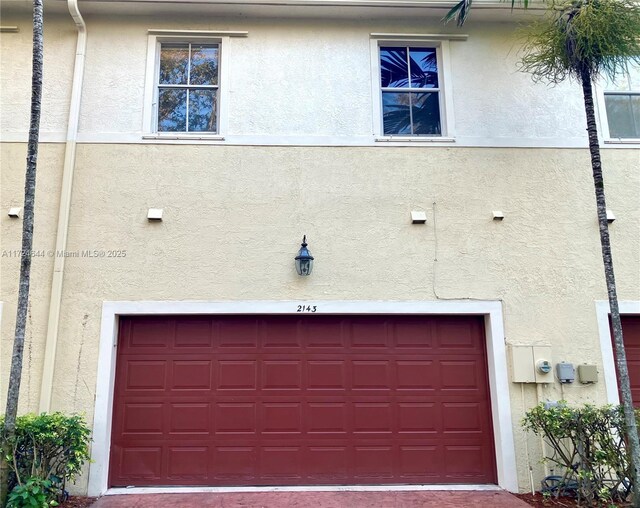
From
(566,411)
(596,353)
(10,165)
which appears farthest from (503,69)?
(10,165)

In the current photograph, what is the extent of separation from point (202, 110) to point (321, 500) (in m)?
5.24

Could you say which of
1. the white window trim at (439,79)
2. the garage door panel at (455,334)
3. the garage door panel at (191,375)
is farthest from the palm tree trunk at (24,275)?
the garage door panel at (455,334)

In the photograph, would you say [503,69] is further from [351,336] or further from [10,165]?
[10,165]

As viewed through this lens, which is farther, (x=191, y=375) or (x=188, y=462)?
(x=191, y=375)

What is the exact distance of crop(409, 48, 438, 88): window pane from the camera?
6.88 metres

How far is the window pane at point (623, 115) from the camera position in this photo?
674 cm

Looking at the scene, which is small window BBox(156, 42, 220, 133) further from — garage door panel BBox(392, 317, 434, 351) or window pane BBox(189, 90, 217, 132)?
garage door panel BBox(392, 317, 434, 351)

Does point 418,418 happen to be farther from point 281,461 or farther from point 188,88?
point 188,88

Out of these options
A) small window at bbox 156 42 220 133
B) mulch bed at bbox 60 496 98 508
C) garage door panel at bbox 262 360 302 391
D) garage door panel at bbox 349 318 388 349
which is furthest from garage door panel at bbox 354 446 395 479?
Result: small window at bbox 156 42 220 133

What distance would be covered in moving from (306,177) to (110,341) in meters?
3.22

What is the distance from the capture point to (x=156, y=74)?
667 cm

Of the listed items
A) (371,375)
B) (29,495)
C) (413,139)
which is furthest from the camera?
(413,139)

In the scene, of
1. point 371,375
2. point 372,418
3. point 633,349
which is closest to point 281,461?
point 372,418

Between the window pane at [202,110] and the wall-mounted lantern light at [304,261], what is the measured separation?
84.7 inches
